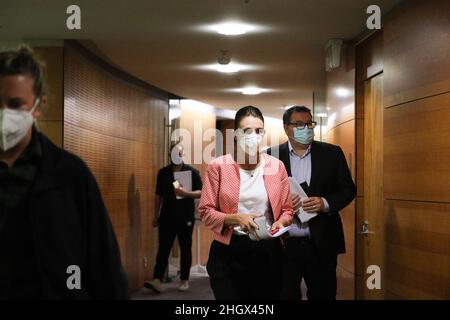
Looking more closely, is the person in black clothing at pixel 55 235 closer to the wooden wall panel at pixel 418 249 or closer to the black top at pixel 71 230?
the black top at pixel 71 230

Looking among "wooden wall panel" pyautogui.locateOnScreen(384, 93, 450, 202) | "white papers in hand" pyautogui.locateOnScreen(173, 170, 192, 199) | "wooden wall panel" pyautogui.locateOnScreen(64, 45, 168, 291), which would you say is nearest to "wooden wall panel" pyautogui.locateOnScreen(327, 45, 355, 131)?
"wooden wall panel" pyautogui.locateOnScreen(384, 93, 450, 202)

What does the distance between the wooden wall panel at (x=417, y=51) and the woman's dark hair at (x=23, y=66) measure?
5.97ft

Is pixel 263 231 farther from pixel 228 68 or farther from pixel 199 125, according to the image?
pixel 199 125

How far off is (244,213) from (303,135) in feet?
2.35

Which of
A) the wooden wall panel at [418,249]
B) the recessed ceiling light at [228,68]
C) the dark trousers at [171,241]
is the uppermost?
the recessed ceiling light at [228,68]

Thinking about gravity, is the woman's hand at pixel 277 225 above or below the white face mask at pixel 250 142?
below

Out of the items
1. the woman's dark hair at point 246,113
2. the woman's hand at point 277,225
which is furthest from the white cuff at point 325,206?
the woman's dark hair at point 246,113

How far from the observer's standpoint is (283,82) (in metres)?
4.23

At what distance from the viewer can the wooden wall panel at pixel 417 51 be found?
8.82 ft

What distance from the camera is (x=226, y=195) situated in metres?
2.36

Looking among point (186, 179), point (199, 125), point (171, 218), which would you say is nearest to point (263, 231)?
point (186, 179)

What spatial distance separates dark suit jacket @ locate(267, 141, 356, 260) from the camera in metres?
2.85

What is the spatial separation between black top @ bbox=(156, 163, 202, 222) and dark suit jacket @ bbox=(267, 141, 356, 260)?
1970mm
